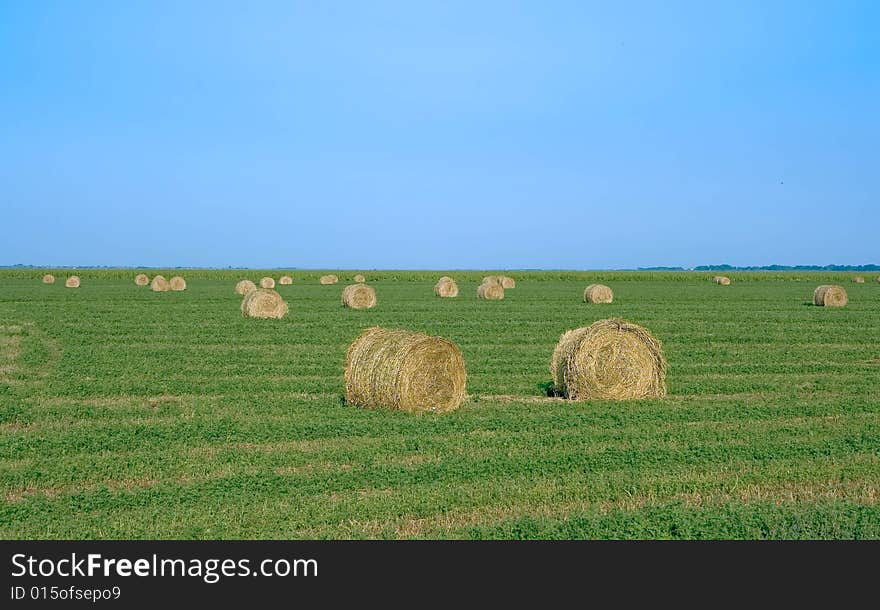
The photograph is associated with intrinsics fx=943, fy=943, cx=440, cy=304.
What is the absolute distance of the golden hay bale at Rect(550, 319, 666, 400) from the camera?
1667 centimetres

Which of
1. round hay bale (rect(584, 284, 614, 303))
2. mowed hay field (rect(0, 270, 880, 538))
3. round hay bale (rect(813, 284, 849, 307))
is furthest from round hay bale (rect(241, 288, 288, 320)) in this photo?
round hay bale (rect(813, 284, 849, 307))

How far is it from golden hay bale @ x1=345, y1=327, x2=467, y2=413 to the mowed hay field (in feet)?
1.26

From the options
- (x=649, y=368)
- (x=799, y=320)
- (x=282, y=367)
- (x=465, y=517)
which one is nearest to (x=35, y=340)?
(x=282, y=367)

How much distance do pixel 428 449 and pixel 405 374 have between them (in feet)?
10.3

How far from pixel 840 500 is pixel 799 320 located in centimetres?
2558

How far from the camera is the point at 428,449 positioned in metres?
12.1

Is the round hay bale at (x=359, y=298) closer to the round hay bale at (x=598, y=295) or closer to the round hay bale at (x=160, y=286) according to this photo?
the round hay bale at (x=598, y=295)

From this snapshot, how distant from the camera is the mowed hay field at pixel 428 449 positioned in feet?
29.3

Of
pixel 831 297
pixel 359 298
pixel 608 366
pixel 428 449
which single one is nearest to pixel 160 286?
pixel 359 298

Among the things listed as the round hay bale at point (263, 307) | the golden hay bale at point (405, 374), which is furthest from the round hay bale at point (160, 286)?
the golden hay bale at point (405, 374)

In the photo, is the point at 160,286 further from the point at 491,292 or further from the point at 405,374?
the point at 405,374

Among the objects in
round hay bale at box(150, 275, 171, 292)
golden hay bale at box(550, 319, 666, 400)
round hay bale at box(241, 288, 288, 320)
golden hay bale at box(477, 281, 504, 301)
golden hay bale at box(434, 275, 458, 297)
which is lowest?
golden hay bale at box(550, 319, 666, 400)

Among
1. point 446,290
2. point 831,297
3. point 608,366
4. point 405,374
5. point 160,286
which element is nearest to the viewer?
point 405,374

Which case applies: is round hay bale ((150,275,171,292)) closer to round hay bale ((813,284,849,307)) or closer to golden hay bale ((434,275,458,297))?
golden hay bale ((434,275,458,297))
